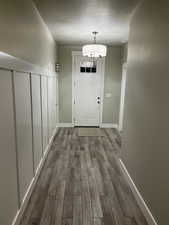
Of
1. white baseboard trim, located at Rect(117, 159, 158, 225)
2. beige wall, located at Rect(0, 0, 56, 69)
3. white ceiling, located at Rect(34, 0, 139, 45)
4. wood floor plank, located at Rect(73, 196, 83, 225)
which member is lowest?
wood floor plank, located at Rect(73, 196, 83, 225)

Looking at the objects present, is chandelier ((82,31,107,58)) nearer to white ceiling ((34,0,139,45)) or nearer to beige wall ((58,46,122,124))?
white ceiling ((34,0,139,45))

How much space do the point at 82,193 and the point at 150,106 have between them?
59.1 inches

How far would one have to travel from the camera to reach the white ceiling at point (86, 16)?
7.70ft

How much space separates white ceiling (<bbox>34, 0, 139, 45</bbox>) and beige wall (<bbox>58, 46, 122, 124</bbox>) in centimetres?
137

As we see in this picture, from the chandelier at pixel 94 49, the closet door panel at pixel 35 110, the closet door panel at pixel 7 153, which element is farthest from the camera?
the chandelier at pixel 94 49

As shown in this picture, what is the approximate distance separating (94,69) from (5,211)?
15.3ft

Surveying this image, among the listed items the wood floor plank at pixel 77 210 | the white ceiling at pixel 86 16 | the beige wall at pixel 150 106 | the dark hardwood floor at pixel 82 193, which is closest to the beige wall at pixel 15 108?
the dark hardwood floor at pixel 82 193

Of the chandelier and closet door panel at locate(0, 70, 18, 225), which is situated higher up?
the chandelier

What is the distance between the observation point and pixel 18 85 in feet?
5.55

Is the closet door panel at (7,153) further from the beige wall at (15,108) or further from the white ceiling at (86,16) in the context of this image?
the white ceiling at (86,16)

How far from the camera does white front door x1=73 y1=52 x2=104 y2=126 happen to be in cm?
536

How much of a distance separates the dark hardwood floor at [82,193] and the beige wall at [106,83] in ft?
6.49

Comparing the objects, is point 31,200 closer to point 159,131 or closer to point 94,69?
point 159,131

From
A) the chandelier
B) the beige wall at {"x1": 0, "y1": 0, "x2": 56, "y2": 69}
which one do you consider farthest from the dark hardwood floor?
the chandelier
